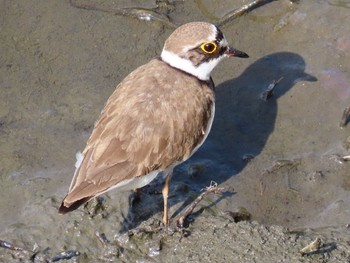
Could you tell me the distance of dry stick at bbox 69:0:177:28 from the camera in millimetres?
7242

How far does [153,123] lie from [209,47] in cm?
95

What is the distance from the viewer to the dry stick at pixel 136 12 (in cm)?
724

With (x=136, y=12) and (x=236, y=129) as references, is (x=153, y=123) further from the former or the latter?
(x=136, y=12)

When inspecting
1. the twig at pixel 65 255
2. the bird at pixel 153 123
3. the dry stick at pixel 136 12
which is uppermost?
the bird at pixel 153 123

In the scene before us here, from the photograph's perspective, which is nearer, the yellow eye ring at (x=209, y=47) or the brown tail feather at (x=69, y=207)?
the brown tail feather at (x=69, y=207)

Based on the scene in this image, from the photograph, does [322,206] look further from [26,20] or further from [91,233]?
[26,20]

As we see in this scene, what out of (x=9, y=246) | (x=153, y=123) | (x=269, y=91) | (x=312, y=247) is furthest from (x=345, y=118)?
(x=9, y=246)

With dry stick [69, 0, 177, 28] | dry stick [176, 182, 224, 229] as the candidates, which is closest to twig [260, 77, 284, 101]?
dry stick [69, 0, 177, 28]

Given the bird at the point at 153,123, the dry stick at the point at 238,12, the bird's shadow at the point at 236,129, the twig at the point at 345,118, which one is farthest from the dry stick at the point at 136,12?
the twig at the point at 345,118

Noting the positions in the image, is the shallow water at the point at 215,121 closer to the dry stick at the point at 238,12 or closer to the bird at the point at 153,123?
the dry stick at the point at 238,12

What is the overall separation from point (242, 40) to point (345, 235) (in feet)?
7.61

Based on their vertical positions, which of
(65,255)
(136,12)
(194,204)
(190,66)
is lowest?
(65,255)

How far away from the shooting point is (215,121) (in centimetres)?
661

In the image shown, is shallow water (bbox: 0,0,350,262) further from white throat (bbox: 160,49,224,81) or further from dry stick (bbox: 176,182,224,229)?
white throat (bbox: 160,49,224,81)
